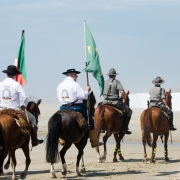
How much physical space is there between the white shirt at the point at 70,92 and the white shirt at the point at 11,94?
47.6 inches

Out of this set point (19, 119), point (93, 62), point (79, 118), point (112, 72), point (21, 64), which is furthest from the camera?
point (112, 72)

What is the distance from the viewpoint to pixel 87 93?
50.6 feet

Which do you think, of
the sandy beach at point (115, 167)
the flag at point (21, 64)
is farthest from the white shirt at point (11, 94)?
the flag at point (21, 64)

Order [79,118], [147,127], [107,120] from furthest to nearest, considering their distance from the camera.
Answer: [107,120]
[147,127]
[79,118]

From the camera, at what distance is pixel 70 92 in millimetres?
15438

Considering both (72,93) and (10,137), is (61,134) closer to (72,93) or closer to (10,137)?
(72,93)

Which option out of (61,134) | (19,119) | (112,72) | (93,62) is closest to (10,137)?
(19,119)

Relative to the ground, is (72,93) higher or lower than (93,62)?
lower

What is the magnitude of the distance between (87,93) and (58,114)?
88 cm

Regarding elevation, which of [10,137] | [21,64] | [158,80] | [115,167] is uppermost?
[21,64]

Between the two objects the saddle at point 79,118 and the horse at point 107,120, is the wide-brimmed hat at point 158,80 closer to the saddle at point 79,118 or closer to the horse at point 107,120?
the horse at point 107,120

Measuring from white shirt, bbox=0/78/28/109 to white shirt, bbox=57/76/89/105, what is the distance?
3.97 ft

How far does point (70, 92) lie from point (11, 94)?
5.05 ft

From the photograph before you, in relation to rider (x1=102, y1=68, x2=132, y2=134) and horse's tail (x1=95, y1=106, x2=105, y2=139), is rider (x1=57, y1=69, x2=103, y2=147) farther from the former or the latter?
rider (x1=102, y1=68, x2=132, y2=134)
